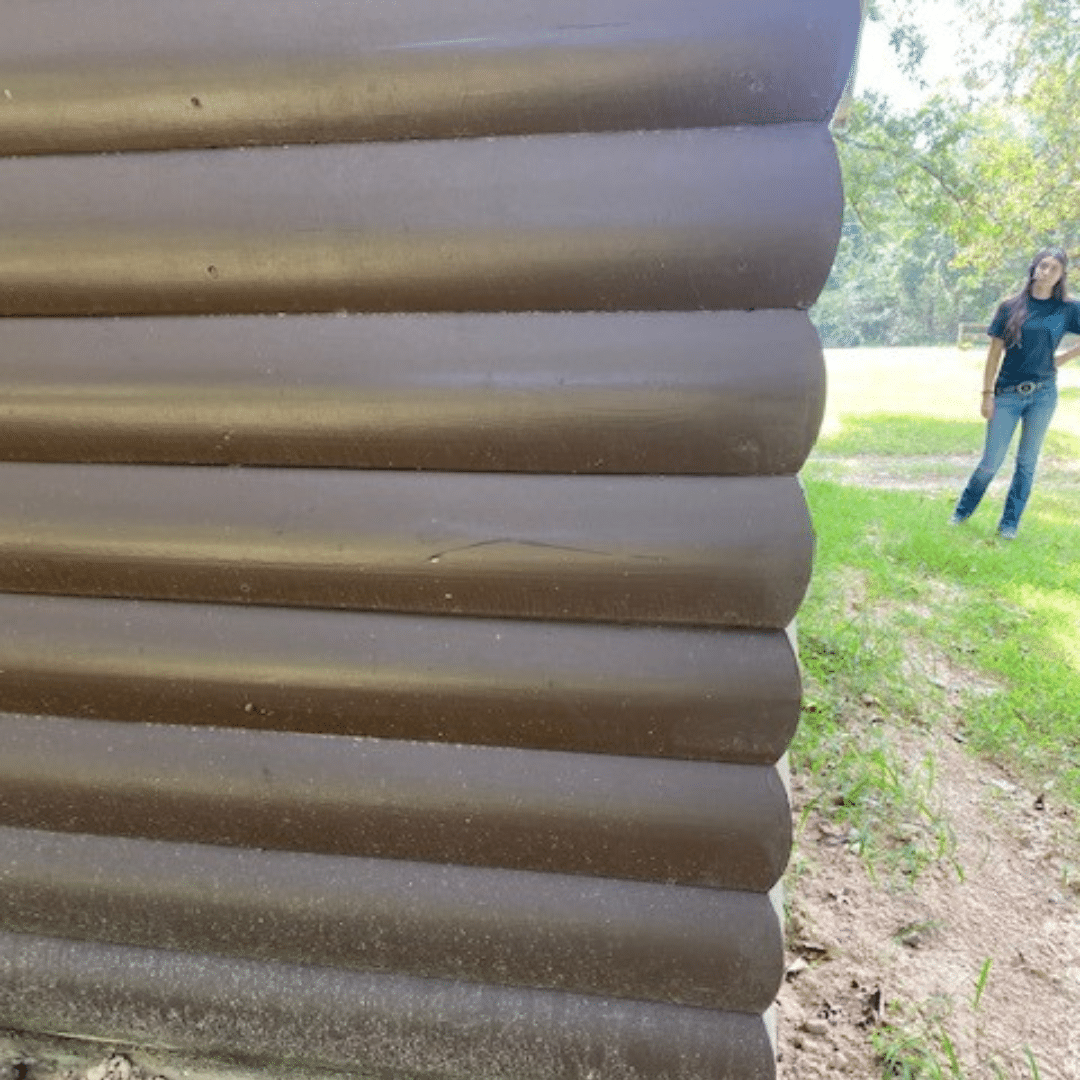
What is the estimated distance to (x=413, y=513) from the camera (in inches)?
62.6

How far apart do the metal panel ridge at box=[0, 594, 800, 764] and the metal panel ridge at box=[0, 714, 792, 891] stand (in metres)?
0.04

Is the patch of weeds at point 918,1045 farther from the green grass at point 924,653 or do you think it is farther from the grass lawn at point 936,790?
the green grass at point 924,653

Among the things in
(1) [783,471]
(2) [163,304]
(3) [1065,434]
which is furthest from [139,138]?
(3) [1065,434]

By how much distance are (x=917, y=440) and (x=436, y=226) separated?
10463mm

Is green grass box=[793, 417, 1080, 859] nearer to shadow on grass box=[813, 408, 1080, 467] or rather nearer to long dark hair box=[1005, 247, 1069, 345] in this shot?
long dark hair box=[1005, 247, 1069, 345]

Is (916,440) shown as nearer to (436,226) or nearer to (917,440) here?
(917,440)

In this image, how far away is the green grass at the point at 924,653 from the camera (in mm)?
3193

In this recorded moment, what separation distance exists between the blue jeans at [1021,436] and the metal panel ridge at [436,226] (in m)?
5.17

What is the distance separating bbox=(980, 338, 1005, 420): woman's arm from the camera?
5793 millimetres

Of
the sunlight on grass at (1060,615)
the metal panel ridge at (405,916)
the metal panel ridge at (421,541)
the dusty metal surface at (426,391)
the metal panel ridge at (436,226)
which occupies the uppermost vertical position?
the metal panel ridge at (436,226)

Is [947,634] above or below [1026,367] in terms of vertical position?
below

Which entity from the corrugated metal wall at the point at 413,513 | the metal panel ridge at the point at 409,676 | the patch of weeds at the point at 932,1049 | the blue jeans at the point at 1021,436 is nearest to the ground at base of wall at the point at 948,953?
the patch of weeds at the point at 932,1049

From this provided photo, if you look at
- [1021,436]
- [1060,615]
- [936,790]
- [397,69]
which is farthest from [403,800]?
[1021,436]

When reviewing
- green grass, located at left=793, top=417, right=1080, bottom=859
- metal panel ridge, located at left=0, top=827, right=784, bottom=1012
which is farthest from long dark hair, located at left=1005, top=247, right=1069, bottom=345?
metal panel ridge, located at left=0, top=827, right=784, bottom=1012
